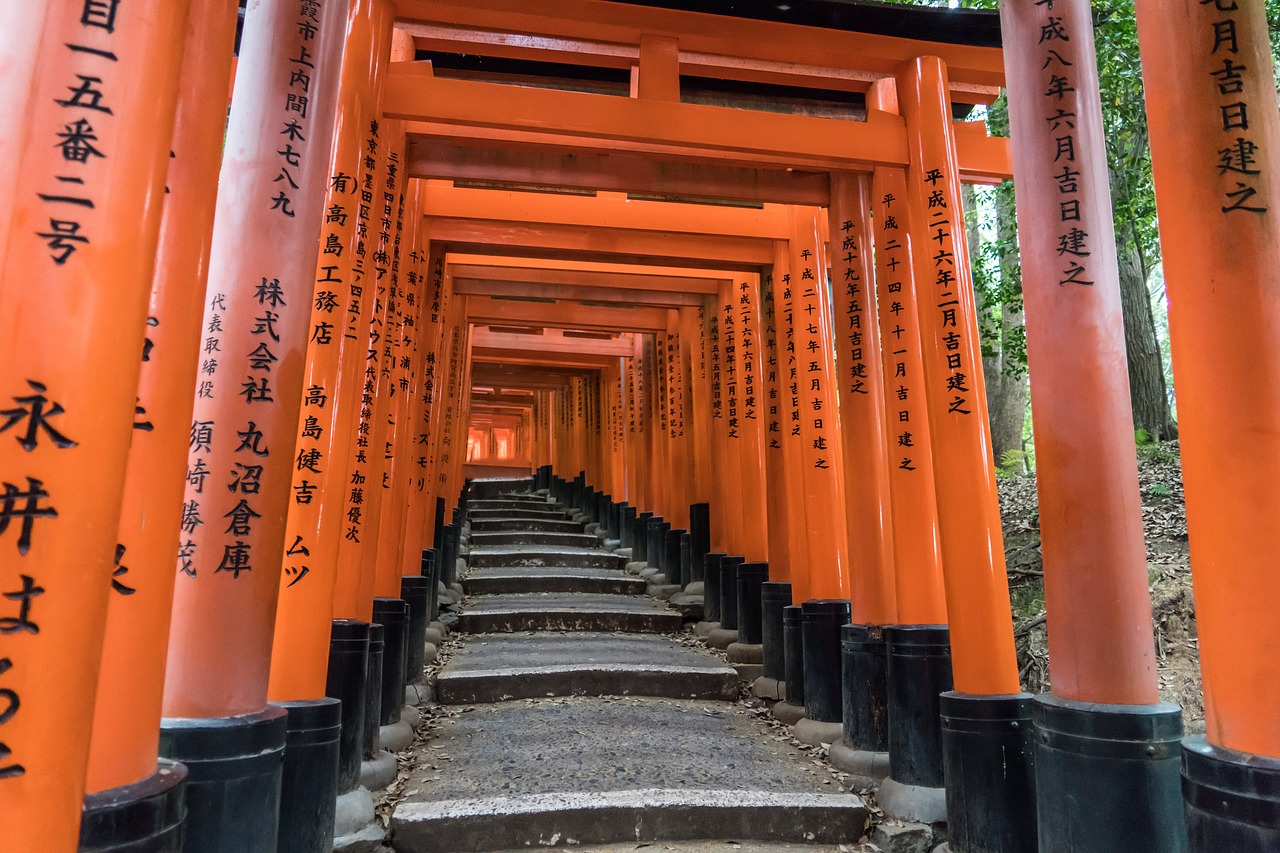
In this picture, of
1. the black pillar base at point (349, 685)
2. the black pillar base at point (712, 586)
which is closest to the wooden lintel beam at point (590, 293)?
the black pillar base at point (712, 586)

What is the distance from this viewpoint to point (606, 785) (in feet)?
13.1

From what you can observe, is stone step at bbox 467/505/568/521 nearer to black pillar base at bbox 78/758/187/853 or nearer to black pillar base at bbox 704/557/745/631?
black pillar base at bbox 704/557/745/631

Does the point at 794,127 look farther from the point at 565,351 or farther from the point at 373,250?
the point at 565,351

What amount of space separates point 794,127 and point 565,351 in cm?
792

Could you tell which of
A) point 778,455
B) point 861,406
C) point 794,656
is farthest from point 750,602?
point 861,406

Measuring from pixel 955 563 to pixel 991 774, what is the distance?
895mm

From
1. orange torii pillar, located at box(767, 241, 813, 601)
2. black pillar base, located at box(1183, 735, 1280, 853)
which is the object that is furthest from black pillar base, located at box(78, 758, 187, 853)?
orange torii pillar, located at box(767, 241, 813, 601)

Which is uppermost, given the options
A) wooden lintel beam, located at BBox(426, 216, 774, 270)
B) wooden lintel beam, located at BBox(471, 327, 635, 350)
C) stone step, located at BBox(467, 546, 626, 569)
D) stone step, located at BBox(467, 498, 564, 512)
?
wooden lintel beam, located at BBox(471, 327, 635, 350)

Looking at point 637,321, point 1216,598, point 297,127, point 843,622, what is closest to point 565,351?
point 637,321

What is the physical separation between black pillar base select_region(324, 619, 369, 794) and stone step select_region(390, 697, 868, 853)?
0.32 metres

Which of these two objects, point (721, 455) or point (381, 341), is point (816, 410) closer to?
point (721, 455)

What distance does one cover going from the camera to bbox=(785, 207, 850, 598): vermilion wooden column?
18.1 feet

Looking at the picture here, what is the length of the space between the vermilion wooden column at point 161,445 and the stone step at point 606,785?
2076 millimetres

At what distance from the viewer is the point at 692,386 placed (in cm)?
916
